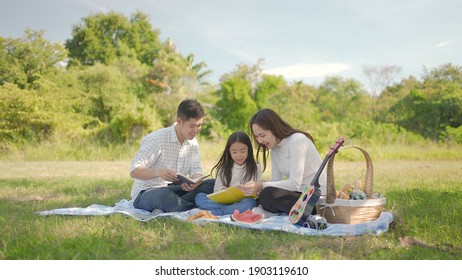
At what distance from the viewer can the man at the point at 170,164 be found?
13.8 ft

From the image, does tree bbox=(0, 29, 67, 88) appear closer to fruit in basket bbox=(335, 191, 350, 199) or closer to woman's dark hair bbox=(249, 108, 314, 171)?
woman's dark hair bbox=(249, 108, 314, 171)

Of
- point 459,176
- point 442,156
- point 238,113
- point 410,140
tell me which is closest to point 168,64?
point 238,113

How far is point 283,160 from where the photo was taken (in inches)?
166

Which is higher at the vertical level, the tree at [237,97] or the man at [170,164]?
the tree at [237,97]

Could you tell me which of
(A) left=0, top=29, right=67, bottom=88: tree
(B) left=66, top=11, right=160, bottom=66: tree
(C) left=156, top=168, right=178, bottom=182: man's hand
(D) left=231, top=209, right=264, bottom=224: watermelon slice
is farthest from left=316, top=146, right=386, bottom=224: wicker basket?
(B) left=66, top=11, right=160, bottom=66: tree

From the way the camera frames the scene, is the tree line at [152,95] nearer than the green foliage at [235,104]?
Yes

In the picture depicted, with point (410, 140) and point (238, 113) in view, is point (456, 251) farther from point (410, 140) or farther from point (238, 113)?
point (238, 113)

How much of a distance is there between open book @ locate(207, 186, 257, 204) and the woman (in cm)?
13

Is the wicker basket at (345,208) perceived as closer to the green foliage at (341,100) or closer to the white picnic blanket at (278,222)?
the white picnic blanket at (278,222)

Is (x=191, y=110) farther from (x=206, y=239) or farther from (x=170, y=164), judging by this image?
(x=206, y=239)

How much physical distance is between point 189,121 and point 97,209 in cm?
130

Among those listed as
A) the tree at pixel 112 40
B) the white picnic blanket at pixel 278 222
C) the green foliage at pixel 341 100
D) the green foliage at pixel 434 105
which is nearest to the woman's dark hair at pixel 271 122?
the white picnic blanket at pixel 278 222

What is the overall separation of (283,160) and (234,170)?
1.98ft

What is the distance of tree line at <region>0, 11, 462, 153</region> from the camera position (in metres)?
13.7
